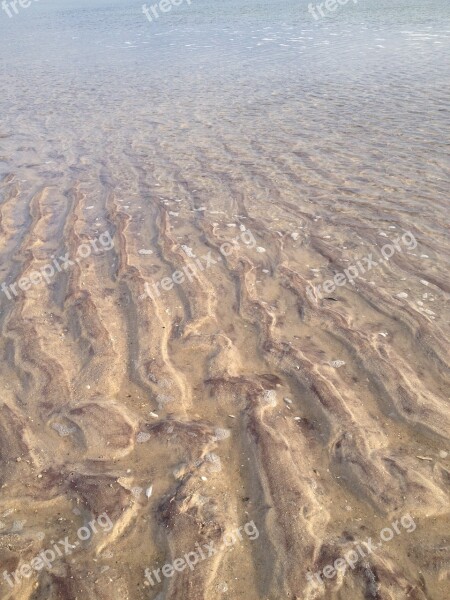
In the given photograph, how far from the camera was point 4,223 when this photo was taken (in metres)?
7.73

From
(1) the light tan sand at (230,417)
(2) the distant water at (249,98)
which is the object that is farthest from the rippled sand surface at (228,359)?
(2) the distant water at (249,98)

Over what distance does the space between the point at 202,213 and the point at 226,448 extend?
15.9 feet

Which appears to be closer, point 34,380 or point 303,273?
point 34,380

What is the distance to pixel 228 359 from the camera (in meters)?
4.81

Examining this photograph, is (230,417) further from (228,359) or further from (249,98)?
(249,98)

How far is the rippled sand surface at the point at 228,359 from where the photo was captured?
322 centimetres

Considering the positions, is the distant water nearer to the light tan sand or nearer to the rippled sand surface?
the rippled sand surface

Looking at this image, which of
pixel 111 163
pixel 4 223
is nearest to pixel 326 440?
pixel 4 223

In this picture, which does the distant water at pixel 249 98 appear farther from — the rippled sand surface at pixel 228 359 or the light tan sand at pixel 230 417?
the light tan sand at pixel 230 417

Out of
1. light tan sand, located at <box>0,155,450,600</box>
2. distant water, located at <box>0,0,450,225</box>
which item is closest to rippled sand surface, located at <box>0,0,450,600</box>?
light tan sand, located at <box>0,155,450,600</box>

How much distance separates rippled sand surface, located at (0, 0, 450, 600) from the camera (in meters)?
3.22

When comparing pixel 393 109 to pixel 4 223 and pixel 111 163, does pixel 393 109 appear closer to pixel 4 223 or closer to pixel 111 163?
pixel 111 163

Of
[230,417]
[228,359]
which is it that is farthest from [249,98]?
[230,417]

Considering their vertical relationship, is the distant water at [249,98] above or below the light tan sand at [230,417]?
below
